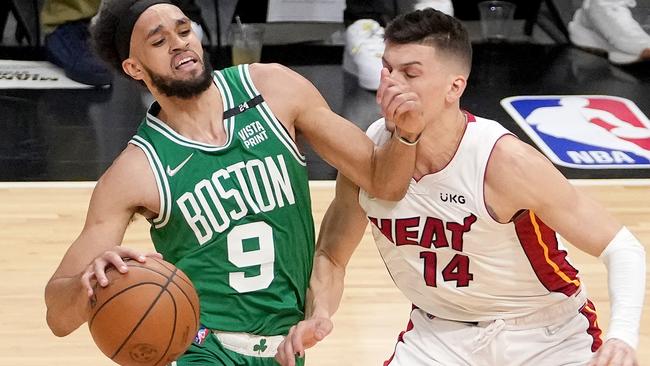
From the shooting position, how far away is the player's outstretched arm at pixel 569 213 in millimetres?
3707

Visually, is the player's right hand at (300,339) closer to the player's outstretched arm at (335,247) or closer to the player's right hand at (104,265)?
the player's outstretched arm at (335,247)

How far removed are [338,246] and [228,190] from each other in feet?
1.64

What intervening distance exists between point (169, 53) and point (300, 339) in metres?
1.07

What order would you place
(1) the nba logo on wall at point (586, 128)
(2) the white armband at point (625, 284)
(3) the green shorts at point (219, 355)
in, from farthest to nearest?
(1) the nba logo on wall at point (586, 128) → (3) the green shorts at point (219, 355) → (2) the white armband at point (625, 284)

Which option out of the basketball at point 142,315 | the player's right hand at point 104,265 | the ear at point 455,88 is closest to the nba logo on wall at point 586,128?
the ear at point 455,88

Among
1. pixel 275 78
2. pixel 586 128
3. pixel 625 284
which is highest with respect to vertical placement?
pixel 275 78

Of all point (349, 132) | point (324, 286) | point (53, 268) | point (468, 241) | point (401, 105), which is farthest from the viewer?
point (53, 268)

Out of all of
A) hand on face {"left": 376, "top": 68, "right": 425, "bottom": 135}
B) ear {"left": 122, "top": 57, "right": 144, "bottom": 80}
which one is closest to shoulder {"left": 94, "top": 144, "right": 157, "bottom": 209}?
ear {"left": 122, "top": 57, "right": 144, "bottom": 80}

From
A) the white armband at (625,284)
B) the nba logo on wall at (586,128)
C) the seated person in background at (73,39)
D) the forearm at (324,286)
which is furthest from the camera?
the seated person in background at (73,39)

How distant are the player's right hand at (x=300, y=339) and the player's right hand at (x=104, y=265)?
23.2 inches

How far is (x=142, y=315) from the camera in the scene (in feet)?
11.8

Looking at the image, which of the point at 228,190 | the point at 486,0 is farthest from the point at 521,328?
the point at 486,0

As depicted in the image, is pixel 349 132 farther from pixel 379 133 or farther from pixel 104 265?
pixel 104 265

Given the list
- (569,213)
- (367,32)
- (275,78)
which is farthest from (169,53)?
(367,32)
